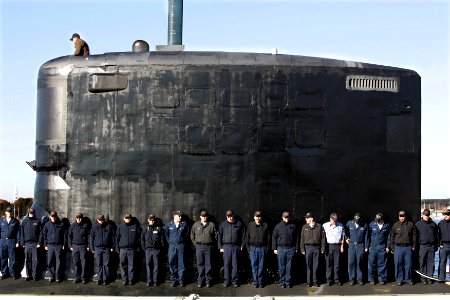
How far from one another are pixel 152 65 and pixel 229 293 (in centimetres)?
379

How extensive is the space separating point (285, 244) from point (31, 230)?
4.77 metres

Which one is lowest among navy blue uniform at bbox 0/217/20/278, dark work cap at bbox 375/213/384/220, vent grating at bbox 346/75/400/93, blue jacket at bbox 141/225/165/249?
navy blue uniform at bbox 0/217/20/278

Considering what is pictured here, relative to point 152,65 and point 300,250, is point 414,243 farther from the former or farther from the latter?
point 152,65

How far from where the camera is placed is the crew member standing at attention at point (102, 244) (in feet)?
35.3

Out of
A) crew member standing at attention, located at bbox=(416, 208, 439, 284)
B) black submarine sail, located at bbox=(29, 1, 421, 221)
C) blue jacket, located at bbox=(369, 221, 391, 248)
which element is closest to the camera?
black submarine sail, located at bbox=(29, 1, 421, 221)

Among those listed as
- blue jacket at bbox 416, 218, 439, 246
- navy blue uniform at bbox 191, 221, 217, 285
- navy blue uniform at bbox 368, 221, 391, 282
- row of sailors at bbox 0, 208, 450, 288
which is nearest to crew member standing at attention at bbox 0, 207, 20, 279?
row of sailors at bbox 0, 208, 450, 288

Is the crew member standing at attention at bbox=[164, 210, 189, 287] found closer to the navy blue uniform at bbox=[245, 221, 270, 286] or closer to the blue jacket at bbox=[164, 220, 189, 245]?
the blue jacket at bbox=[164, 220, 189, 245]

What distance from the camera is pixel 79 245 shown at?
37.1 ft

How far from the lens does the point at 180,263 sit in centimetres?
1063

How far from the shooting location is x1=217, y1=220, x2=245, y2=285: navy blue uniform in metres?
10.5

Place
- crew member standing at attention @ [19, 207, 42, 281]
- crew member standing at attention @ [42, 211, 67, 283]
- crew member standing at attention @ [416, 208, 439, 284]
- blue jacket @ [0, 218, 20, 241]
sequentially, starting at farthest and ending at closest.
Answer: blue jacket @ [0, 218, 20, 241] < crew member standing at attention @ [19, 207, 42, 281] < crew member standing at attention @ [416, 208, 439, 284] < crew member standing at attention @ [42, 211, 67, 283]

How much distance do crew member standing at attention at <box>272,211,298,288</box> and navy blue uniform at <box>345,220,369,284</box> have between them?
955 millimetres

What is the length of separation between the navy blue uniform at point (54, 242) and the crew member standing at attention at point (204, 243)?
2.46m

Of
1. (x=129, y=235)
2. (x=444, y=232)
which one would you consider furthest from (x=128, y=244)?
(x=444, y=232)
